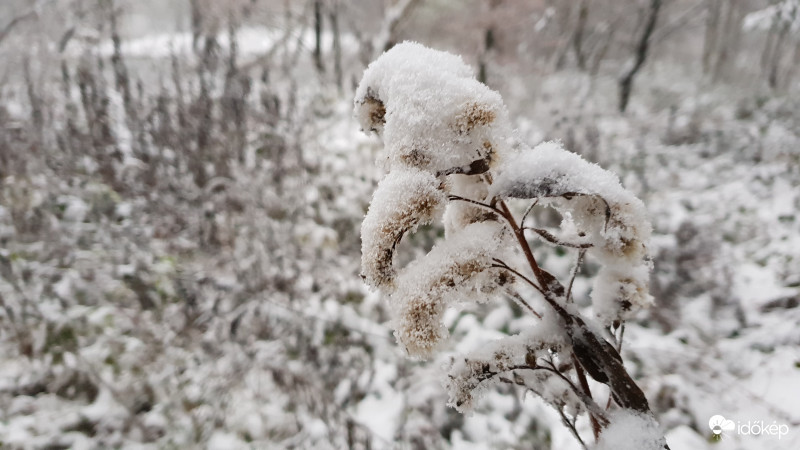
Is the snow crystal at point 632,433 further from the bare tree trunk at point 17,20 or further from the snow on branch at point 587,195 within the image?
the bare tree trunk at point 17,20

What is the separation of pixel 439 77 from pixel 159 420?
7.20 ft

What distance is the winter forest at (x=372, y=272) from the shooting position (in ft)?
2.10

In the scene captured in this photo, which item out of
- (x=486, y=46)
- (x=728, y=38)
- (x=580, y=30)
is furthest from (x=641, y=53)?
(x=728, y=38)

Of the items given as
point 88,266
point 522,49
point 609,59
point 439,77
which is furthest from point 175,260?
point 609,59

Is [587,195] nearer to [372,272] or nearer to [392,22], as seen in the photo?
[372,272]

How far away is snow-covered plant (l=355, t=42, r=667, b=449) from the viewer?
0.61 meters

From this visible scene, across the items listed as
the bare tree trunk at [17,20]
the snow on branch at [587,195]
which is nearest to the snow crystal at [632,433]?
the snow on branch at [587,195]

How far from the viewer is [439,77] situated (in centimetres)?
65

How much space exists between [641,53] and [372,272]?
26.4 ft

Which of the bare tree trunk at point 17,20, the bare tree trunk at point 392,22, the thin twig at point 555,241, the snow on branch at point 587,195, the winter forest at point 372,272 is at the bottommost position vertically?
the winter forest at point 372,272

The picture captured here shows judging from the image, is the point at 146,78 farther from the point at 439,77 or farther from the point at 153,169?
the point at 439,77

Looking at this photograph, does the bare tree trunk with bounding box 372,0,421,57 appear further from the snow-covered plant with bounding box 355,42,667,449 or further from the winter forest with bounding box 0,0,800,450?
the snow-covered plant with bounding box 355,42,667,449

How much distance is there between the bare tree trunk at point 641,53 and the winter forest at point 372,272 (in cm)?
225

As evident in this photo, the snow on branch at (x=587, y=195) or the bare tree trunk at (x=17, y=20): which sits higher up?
the bare tree trunk at (x=17, y=20)
